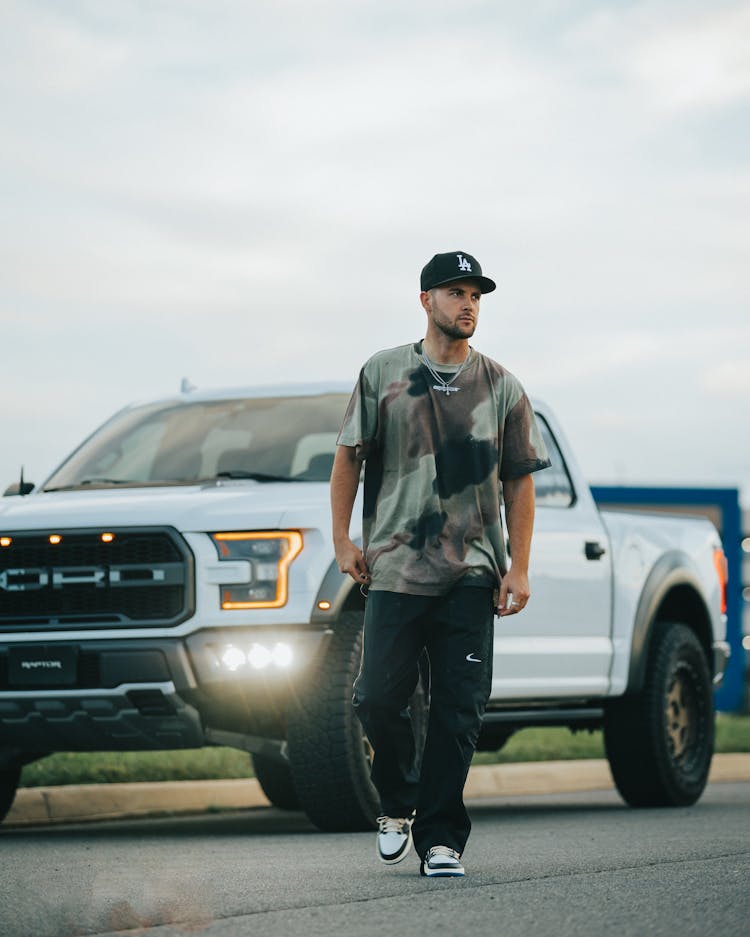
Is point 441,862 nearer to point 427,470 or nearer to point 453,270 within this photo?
point 427,470

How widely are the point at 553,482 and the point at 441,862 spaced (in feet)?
13.2

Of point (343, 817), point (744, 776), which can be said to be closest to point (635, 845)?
point (343, 817)

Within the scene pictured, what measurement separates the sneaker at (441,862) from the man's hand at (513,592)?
76cm

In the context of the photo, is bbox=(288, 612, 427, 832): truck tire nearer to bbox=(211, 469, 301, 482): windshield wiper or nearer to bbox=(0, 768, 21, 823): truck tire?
bbox=(211, 469, 301, 482): windshield wiper

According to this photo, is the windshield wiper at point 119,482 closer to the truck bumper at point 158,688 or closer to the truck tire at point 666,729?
the truck bumper at point 158,688

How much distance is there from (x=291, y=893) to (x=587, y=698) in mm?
4164

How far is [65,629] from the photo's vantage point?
7.90 meters

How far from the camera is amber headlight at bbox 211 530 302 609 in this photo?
7824mm

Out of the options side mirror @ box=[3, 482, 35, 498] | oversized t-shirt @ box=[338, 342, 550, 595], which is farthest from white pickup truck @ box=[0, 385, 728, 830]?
oversized t-shirt @ box=[338, 342, 550, 595]

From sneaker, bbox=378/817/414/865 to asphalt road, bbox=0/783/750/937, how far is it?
0.19 feet

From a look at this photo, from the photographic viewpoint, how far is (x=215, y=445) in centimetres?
912

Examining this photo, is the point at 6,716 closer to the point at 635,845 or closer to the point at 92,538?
the point at 92,538

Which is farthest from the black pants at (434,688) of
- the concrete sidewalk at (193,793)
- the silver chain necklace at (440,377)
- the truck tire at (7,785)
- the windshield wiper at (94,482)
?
the concrete sidewalk at (193,793)

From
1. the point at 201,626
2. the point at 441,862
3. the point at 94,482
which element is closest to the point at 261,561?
the point at 201,626
